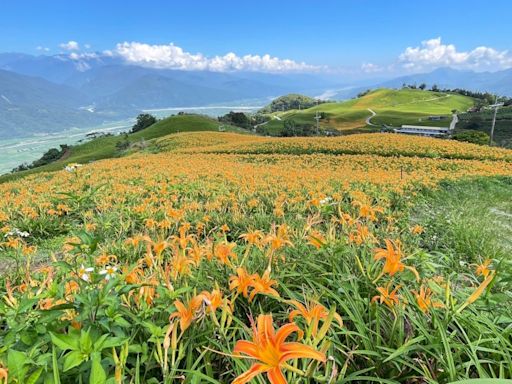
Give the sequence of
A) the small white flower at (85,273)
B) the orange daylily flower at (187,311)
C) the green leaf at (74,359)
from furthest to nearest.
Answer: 1. the small white flower at (85,273)
2. the orange daylily flower at (187,311)
3. the green leaf at (74,359)

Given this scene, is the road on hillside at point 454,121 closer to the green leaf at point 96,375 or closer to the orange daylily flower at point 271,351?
the orange daylily flower at point 271,351

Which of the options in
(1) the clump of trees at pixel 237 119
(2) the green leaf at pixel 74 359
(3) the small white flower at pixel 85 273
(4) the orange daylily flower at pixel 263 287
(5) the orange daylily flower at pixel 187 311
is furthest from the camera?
(1) the clump of trees at pixel 237 119

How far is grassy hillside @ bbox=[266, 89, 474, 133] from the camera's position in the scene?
6925 centimetres

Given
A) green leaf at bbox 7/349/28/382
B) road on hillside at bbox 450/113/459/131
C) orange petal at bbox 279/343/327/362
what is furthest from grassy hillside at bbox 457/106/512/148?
green leaf at bbox 7/349/28/382

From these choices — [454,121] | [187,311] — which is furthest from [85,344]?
[454,121]

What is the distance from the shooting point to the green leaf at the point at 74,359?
1073 mm

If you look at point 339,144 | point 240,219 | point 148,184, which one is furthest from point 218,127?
point 240,219

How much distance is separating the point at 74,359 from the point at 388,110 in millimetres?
89199

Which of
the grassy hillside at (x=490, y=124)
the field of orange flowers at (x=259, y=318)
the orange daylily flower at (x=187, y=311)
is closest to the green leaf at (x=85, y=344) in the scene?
the field of orange flowers at (x=259, y=318)

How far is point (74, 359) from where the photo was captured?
1.10 m

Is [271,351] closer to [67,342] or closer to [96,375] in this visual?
[96,375]

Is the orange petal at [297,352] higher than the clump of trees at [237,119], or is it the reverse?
the orange petal at [297,352]

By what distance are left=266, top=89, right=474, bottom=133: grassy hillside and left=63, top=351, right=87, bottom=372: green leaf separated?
5920 centimetres

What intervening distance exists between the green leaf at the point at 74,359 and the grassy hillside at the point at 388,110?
5920 centimetres
